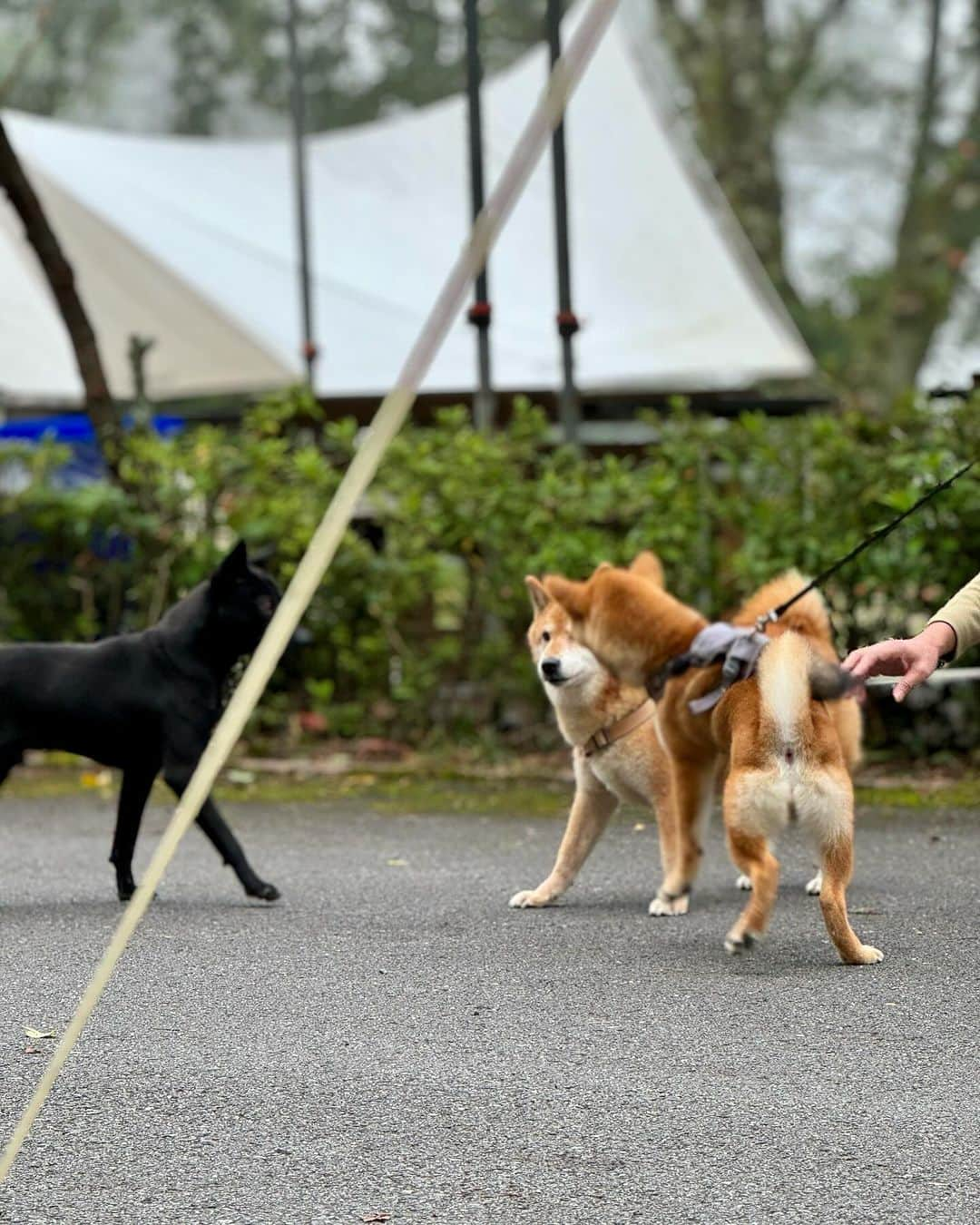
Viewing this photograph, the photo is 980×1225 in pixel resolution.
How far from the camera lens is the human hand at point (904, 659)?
429 cm

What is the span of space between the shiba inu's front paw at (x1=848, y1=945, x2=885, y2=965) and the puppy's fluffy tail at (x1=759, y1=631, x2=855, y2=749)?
0.65 meters

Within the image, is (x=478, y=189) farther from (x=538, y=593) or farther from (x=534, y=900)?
(x=534, y=900)

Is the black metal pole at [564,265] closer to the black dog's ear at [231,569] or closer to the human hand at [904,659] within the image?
the black dog's ear at [231,569]

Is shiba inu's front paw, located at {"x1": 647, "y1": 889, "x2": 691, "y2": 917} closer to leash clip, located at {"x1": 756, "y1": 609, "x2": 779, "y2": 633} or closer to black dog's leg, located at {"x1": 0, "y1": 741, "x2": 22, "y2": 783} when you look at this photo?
leash clip, located at {"x1": 756, "y1": 609, "x2": 779, "y2": 633}

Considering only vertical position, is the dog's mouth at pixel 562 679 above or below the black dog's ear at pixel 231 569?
below

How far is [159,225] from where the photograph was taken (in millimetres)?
14773

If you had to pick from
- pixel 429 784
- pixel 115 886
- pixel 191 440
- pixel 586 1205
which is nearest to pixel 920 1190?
pixel 586 1205

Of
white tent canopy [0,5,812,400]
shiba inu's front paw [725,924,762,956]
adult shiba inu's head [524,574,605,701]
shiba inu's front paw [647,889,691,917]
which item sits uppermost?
white tent canopy [0,5,812,400]

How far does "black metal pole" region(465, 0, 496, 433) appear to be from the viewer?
33.4 ft

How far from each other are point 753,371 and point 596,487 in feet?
18.3

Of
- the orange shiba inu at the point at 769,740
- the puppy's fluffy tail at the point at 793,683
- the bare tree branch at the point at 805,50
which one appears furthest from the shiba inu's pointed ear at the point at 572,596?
the bare tree branch at the point at 805,50

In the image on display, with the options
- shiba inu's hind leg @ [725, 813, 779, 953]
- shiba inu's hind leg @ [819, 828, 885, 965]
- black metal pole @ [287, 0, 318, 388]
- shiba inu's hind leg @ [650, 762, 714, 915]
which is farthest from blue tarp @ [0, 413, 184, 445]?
shiba inu's hind leg @ [819, 828, 885, 965]

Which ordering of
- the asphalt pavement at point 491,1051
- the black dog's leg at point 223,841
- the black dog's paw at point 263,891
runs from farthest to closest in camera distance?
the black dog's paw at point 263,891 → the black dog's leg at point 223,841 → the asphalt pavement at point 491,1051

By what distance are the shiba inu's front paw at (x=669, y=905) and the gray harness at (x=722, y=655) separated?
71 centimetres
